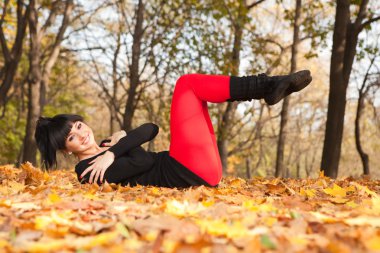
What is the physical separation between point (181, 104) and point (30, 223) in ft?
6.25

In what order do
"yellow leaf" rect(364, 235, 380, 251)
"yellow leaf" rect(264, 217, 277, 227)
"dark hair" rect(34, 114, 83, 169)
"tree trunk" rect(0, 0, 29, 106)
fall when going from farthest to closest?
"tree trunk" rect(0, 0, 29, 106) → "dark hair" rect(34, 114, 83, 169) → "yellow leaf" rect(264, 217, 277, 227) → "yellow leaf" rect(364, 235, 380, 251)

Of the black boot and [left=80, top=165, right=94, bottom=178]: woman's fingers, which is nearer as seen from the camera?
the black boot

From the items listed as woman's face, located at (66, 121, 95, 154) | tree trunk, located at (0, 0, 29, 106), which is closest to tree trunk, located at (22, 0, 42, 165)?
tree trunk, located at (0, 0, 29, 106)

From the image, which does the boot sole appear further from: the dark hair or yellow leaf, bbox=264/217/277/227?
the dark hair

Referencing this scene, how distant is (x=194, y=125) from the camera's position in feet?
11.3

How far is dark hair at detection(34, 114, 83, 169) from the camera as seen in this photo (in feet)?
12.3

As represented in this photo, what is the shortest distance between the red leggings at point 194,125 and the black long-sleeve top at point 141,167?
0.34ft

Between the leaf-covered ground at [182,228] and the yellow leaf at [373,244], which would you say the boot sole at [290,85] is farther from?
the yellow leaf at [373,244]

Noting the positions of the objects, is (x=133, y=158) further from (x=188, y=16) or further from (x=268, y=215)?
(x=188, y=16)

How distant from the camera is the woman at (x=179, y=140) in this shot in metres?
3.32

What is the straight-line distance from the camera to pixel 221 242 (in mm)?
1539

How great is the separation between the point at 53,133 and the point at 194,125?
1.28 m

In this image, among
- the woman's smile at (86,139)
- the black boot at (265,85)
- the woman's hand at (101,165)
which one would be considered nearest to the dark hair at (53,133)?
the woman's smile at (86,139)

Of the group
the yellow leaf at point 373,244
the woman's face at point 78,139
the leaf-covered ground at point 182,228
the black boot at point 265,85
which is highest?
the black boot at point 265,85
